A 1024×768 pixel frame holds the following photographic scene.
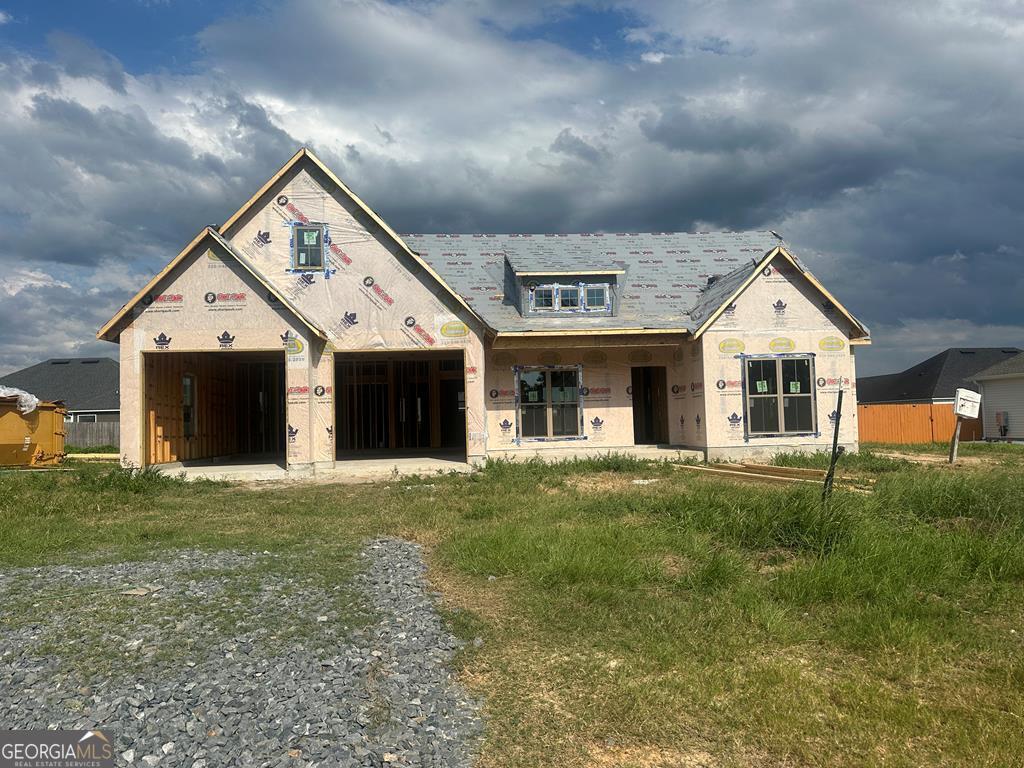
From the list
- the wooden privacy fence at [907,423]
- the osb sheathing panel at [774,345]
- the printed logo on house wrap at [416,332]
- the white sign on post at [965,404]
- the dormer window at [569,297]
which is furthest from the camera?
the wooden privacy fence at [907,423]

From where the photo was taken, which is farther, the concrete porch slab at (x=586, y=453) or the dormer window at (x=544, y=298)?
the dormer window at (x=544, y=298)

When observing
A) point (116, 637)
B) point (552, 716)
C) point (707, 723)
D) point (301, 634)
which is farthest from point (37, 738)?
point (707, 723)

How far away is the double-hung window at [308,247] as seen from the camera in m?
17.2

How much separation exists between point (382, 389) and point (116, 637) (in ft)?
58.3

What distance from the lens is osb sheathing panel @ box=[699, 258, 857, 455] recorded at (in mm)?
17844

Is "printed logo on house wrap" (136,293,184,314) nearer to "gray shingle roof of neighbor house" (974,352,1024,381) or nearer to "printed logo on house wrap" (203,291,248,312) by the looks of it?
"printed logo on house wrap" (203,291,248,312)

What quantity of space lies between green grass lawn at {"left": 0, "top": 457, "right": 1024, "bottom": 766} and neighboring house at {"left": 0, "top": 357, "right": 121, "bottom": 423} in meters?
33.2

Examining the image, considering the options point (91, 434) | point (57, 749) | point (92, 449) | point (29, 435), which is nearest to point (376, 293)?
point (29, 435)

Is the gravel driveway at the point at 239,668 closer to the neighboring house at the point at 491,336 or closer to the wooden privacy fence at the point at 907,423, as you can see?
the neighboring house at the point at 491,336

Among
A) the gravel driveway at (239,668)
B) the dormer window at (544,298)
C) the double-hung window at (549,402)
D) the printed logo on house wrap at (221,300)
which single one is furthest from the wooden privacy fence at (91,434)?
the gravel driveway at (239,668)

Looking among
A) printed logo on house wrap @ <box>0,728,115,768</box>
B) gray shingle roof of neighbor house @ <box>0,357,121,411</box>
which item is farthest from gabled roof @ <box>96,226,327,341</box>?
gray shingle roof of neighbor house @ <box>0,357,121,411</box>

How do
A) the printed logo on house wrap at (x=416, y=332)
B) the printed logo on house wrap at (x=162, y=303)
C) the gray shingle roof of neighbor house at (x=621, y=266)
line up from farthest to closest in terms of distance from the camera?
1. the gray shingle roof of neighbor house at (x=621, y=266)
2. the printed logo on house wrap at (x=416, y=332)
3. the printed logo on house wrap at (x=162, y=303)

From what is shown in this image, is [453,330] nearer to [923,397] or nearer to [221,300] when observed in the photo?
[221,300]

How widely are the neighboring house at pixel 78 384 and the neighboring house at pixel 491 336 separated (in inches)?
937
